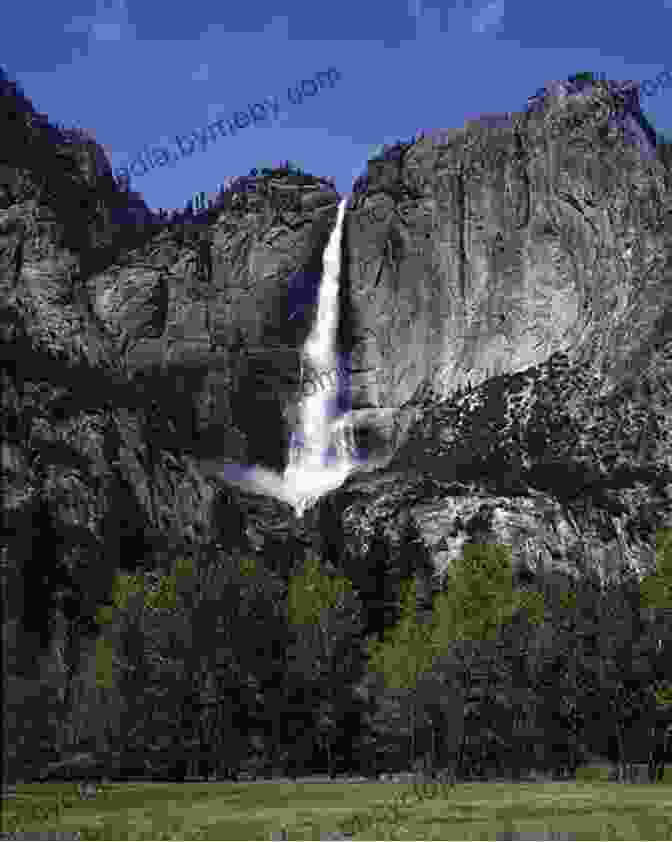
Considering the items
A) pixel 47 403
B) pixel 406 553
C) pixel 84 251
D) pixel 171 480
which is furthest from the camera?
pixel 84 251

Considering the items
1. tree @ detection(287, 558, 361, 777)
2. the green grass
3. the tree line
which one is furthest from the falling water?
the green grass

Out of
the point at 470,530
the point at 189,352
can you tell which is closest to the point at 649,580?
the point at 470,530

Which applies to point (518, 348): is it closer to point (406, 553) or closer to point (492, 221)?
point (492, 221)

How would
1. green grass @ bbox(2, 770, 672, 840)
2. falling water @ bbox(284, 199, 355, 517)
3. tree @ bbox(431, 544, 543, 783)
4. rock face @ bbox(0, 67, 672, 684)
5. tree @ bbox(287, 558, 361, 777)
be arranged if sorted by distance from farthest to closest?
1. falling water @ bbox(284, 199, 355, 517)
2. rock face @ bbox(0, 67, 672, 684)
3. tree @ bbox(287, 558, 361, 777)
4. tree @ bbox(431, 544, 543, 783)
5. green grass @ bbox(2, 770, 672, 840)

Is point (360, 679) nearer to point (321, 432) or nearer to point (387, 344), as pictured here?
point (321, 432)

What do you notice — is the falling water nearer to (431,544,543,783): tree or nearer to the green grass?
(431,544,543,783): tree

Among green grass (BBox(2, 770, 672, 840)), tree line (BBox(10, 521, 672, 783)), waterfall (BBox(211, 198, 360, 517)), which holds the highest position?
waterfall (BBox(211, 198, 360, 517))
